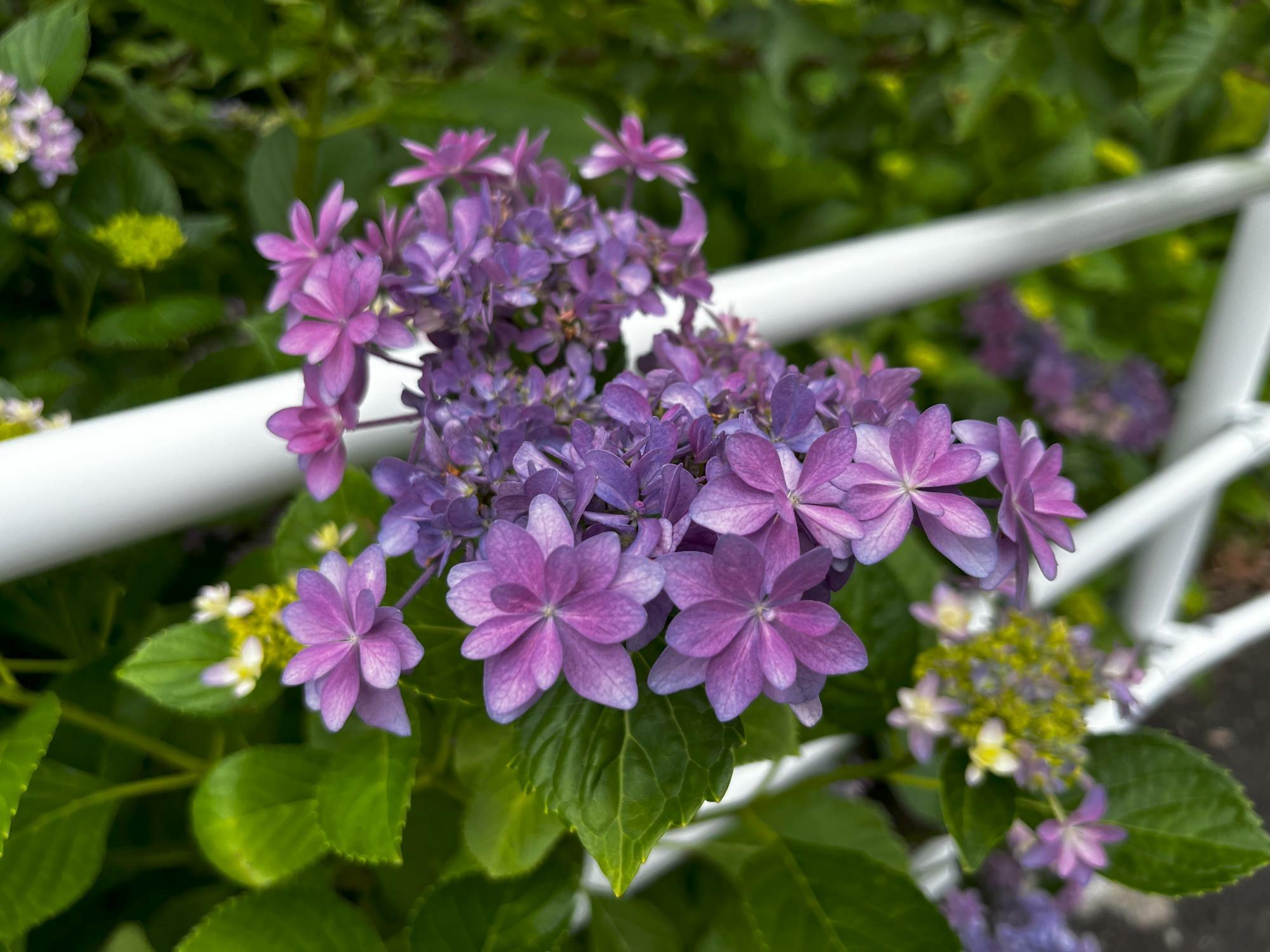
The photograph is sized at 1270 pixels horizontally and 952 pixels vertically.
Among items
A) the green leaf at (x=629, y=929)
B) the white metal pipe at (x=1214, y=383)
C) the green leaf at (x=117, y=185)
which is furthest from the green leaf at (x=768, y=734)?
the white metal pipe at (x=1214, y=383)

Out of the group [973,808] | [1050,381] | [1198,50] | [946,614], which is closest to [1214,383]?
[1050,381]

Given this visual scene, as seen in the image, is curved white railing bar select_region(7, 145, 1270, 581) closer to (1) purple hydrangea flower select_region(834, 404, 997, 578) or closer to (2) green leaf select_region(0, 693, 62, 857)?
(2) green leaf select_region(0, 693, 62, 857)

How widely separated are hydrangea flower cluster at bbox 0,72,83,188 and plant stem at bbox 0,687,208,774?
35cm

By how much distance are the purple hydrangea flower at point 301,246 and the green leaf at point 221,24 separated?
39cm

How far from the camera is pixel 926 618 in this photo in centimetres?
61

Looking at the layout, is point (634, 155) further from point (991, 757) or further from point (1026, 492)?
point (991, 757)

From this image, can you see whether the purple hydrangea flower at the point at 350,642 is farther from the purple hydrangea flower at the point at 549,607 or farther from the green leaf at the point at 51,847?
the green leaf at the point at 51,847

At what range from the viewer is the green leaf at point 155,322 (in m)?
0.66

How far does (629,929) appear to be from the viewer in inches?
23.7

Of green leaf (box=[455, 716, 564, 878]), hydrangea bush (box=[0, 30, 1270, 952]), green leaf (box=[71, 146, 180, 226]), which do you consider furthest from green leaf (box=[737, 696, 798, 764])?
green leaf (box=[71, 146, 180, 226])

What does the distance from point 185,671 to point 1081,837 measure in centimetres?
51

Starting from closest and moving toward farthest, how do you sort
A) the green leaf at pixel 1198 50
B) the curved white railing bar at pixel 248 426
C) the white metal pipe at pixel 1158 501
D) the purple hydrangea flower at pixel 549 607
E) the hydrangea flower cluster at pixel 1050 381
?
the purple hydrangea flower at pixel 549 607, the curved white railing bar at pixel 248 426, the green leaf at pixel 1198 50, the white metal pipe at pixel 1158 501, the hydrangea flower cluster at pixel 1050 381

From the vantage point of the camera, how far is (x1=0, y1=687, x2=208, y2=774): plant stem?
0.55m

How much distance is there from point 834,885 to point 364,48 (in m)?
1.07
